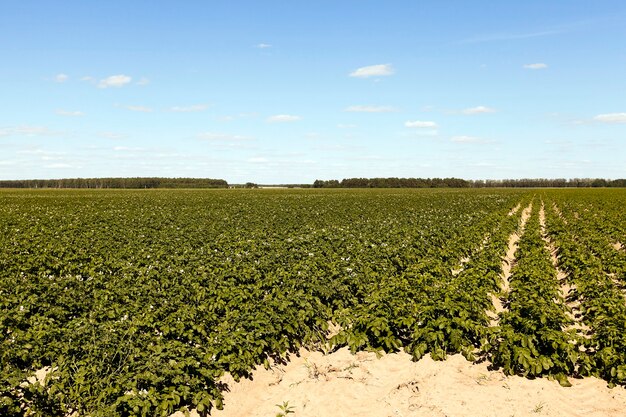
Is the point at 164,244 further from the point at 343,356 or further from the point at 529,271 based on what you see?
the point at 529,271

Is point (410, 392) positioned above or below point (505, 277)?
below

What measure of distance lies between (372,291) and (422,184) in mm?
168951

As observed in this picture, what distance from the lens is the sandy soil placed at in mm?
6516

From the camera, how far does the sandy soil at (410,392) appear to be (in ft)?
21.4

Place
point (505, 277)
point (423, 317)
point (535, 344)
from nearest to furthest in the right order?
point (535, 344) < point (423, 317) < point (505, 277)

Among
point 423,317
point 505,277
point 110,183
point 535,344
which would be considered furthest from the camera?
point 110,183

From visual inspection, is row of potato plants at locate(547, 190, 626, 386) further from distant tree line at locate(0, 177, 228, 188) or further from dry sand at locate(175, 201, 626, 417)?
distant tree line at locate(0, 177, 228, 188)

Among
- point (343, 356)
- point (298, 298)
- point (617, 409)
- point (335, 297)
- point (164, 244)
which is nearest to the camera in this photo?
point (617, 409)

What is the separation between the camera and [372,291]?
451 inches

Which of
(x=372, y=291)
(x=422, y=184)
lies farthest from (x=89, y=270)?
(x=422, y=184)

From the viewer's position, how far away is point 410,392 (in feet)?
23.2

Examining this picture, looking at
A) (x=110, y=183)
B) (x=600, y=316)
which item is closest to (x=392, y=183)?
(x=110, y=183)

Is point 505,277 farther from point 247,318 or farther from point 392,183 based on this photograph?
point 392,183

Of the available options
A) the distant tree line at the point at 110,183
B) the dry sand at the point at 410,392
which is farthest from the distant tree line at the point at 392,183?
the dry sand at the point at 410,392
